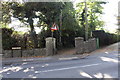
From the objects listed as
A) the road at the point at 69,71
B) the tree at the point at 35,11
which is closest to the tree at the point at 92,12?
the tree at the point at 35,11

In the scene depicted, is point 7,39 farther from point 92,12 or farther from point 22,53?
point 92,12

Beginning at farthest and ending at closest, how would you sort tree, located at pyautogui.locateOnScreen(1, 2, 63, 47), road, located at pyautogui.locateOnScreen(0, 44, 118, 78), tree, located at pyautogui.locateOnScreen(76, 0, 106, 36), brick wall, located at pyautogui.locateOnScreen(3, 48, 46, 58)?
1. tree, located at pyautogui.locateOnScreen(76, 0, 106, 36)
2. tree, located at pyautogui.locateOnScreen(1, 2, 63, 47)
3. brick wall, located at pyautogui.locateOnScreen(3, 48, 46, 58)
4. road, located at pyautogui.locateOnScreen(0, 44, 118, 78)

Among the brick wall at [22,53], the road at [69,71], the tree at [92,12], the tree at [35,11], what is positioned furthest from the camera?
the tree at [92,12]

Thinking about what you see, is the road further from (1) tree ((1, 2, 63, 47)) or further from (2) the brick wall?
(1) tree ((1, 2, 63, 47))

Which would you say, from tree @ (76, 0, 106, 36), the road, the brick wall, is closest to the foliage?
the brick wall

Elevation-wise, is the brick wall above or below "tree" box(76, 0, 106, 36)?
below

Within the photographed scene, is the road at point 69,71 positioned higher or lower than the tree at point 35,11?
lower

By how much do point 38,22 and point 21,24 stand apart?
2.45m

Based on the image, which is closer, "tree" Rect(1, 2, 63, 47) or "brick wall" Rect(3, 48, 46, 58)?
"brick wall" Rect(3, 48, 46, 58)

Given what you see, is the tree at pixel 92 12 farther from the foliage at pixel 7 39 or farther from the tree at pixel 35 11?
the foliage at pixel 7 39

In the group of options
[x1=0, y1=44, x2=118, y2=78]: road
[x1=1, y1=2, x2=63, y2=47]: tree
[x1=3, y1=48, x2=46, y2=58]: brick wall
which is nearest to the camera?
[x1=0, y1=44, x2=118, y2=78]: road

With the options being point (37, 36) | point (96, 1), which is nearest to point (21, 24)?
point (37, 36)

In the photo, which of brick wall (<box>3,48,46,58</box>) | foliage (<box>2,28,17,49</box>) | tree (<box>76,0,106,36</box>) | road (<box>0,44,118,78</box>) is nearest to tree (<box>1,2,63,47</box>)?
brick wall (<box>3,48,46,58</box>)

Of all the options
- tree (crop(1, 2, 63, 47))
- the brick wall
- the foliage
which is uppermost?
tree (crop(1, 2, 63, 47))
